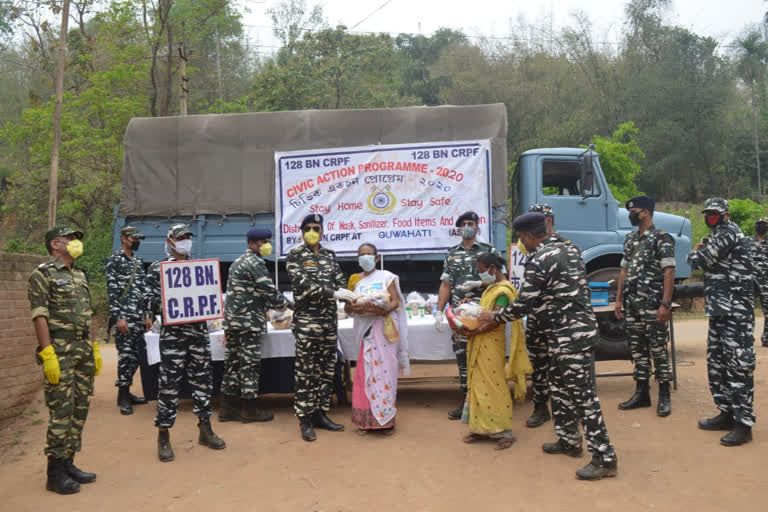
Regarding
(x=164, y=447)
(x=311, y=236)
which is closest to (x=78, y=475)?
(x=164, y=447)

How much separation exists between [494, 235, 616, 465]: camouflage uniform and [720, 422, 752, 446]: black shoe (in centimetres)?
118

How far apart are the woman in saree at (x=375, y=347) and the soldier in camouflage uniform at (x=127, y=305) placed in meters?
2.37

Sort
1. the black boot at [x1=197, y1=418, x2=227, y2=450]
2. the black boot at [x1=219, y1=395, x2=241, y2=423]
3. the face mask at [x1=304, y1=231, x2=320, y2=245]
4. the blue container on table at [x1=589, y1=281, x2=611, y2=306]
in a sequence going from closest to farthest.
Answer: the black boot at [x1=197, y1=418, x2=227, y2=450] < the face mask at [x1=304, y1=231, x2=320, y2=245] < the black boot at [x1=219, y1=395, x2=241, y2=423] < the blue container on table at [x1=589, y1=281, x2=611, y2=306]

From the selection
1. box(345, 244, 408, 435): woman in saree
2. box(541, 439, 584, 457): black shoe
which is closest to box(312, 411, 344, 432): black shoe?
box(345, 244, 408, 435): woman in saree

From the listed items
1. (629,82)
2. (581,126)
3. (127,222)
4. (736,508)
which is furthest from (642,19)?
(736,508)

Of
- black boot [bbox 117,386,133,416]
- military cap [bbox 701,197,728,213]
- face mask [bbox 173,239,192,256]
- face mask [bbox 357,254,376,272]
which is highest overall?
military cap [bbox 701,197,728,213]

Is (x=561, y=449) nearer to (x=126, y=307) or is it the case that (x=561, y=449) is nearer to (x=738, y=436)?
(x=738, y=436)

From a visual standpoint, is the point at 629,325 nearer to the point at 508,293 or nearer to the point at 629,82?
the point at 508,293

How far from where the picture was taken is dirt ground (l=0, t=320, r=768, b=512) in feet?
12.7

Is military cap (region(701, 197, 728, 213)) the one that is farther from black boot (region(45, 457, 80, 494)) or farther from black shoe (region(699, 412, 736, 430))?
black boot (region(45, 457, 80, 494))

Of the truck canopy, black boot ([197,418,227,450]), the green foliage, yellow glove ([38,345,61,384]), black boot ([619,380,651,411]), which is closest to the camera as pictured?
yellow glove ([38,345,61,384])

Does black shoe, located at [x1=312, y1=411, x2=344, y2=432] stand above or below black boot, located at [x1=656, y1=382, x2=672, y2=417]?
below

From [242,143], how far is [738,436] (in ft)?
21.5

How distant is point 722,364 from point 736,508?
1537 mm
